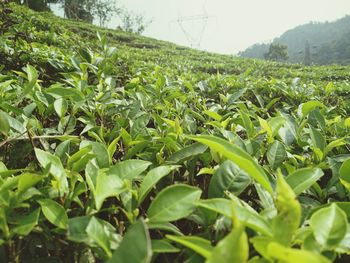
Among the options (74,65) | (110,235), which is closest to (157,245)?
(110,235)

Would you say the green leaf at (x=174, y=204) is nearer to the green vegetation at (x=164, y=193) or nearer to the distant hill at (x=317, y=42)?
the green vegetation at (x=164, y=193)

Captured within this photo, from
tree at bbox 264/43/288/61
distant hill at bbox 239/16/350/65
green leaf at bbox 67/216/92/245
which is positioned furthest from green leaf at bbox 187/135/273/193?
distant hill at bbox 239/16/350/65

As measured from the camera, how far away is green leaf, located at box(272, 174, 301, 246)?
0.56 metres

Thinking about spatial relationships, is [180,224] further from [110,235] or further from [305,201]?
[305,201]

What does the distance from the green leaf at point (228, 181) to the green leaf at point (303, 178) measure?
0.39 ft

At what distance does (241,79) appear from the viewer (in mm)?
2883

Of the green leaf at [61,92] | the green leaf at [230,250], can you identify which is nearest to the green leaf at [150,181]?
the green leaf at [230,250]

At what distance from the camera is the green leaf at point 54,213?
0.74 m

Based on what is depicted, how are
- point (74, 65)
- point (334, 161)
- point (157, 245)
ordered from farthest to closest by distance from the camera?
1. point (74, 65)
2. point (334, 161)
3. point (157, 245)

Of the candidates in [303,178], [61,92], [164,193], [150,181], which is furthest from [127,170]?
[61,92]

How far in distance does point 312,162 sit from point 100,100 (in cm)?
110

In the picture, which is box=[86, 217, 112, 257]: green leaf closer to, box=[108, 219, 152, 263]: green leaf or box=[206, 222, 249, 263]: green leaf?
box=[108, 219, 152, 263]: green leaf

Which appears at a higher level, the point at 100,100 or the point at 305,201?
the point at 100,100

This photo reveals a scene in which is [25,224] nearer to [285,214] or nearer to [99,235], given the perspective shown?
[99,235]
